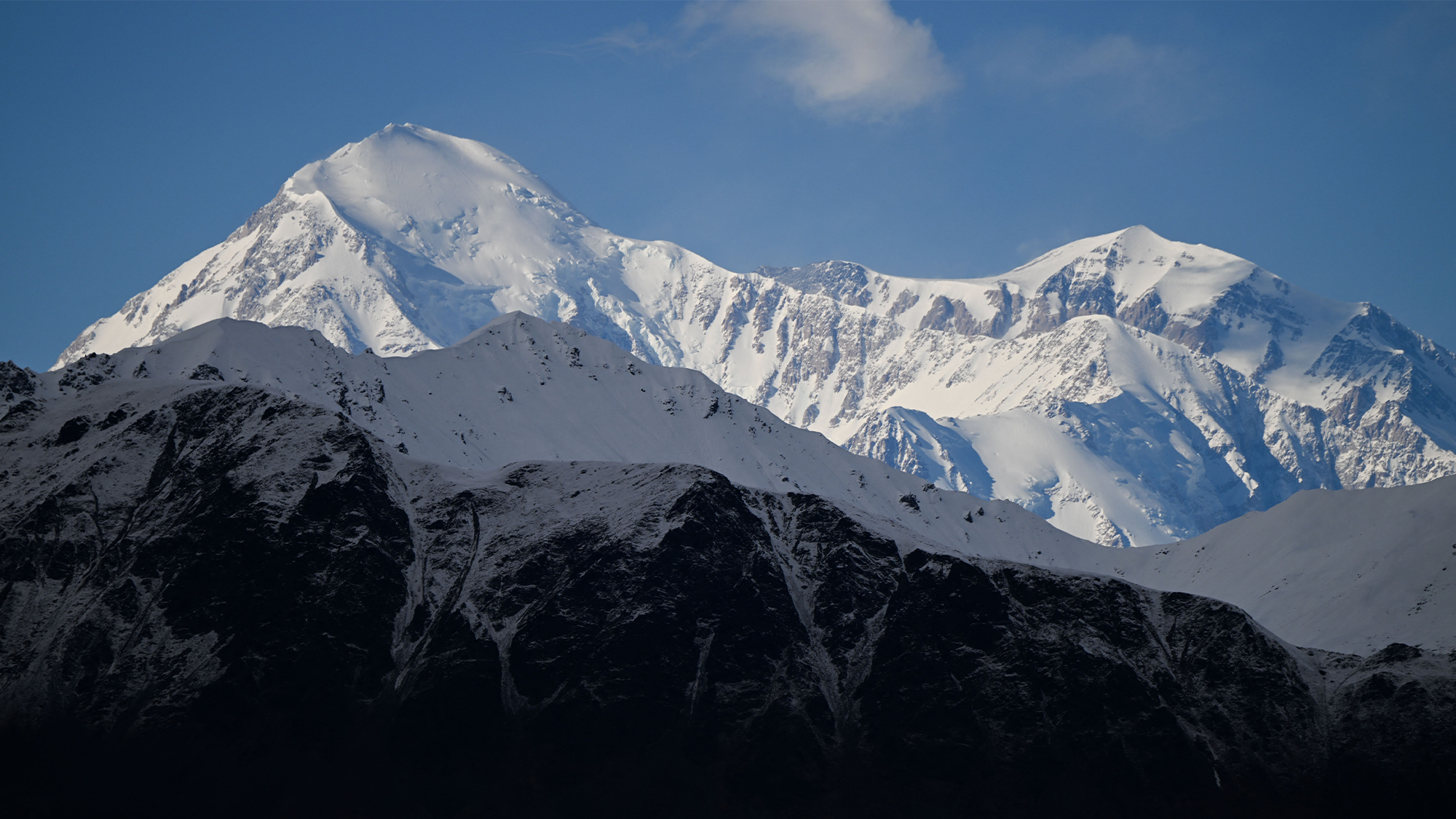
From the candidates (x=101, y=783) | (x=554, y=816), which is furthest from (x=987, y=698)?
(x=101, y=783)

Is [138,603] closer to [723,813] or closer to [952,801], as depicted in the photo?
[723,813]

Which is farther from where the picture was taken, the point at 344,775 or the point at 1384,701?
the point at 1384,701

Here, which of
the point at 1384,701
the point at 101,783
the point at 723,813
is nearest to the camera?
the point at 101,783

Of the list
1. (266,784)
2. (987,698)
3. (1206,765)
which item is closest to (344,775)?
(266,784)

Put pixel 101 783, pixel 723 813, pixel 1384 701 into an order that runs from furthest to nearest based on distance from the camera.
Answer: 1. pixel 1384 701
2. pixel 723 813
3. pixel 101 783

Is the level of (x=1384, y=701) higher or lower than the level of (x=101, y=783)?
higher

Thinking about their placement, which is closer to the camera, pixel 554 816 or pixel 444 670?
pixel 554 816

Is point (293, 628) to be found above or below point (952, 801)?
above

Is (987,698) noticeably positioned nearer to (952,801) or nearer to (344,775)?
(952,801)

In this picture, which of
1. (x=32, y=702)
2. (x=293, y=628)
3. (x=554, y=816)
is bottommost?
(x=554, y=816)
